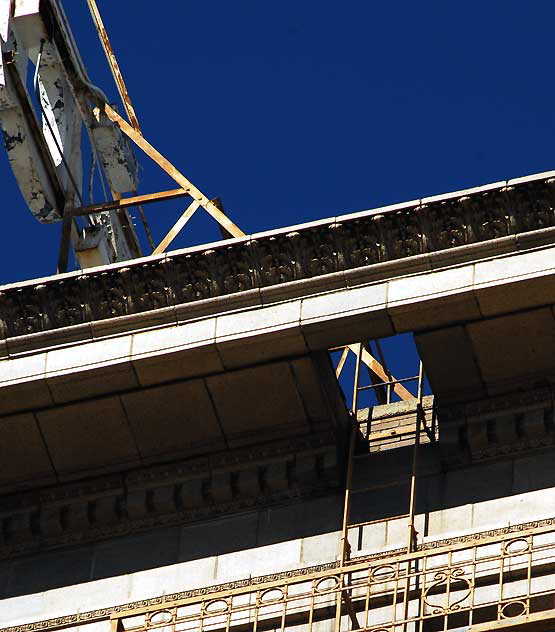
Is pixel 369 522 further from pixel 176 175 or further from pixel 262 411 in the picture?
pixel 176 175

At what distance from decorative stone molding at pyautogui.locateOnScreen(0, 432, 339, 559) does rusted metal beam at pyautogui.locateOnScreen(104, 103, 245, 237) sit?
2.94m

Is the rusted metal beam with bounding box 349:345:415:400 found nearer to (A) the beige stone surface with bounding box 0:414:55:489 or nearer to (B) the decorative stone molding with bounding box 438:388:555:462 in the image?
(B) the decorative stone molding with bounding box 438:388:555:462

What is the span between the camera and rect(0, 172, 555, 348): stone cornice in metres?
18.2

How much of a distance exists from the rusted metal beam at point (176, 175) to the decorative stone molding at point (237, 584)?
4.25 metres

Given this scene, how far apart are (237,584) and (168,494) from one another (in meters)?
1.33

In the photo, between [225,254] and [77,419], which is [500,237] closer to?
[225,254]

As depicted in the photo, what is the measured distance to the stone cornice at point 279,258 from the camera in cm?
1822

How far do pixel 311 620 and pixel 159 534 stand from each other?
7.76ft

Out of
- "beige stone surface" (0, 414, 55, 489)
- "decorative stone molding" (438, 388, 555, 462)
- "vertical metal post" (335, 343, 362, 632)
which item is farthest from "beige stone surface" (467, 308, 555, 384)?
"beige stone surface" (0, 414, 55, 489)

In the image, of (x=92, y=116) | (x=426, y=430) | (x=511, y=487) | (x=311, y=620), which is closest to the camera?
(x=311, y=620)

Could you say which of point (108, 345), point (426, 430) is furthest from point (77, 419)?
point (426, 430)

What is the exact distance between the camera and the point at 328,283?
18312mm

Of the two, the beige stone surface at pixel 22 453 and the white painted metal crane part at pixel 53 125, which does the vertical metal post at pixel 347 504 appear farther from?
the white painted metal crane part at pixel 53 125

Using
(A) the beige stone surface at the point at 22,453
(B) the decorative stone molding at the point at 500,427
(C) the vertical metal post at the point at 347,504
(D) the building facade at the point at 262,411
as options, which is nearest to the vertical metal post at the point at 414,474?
(D) the building facade at the point at 262,411
